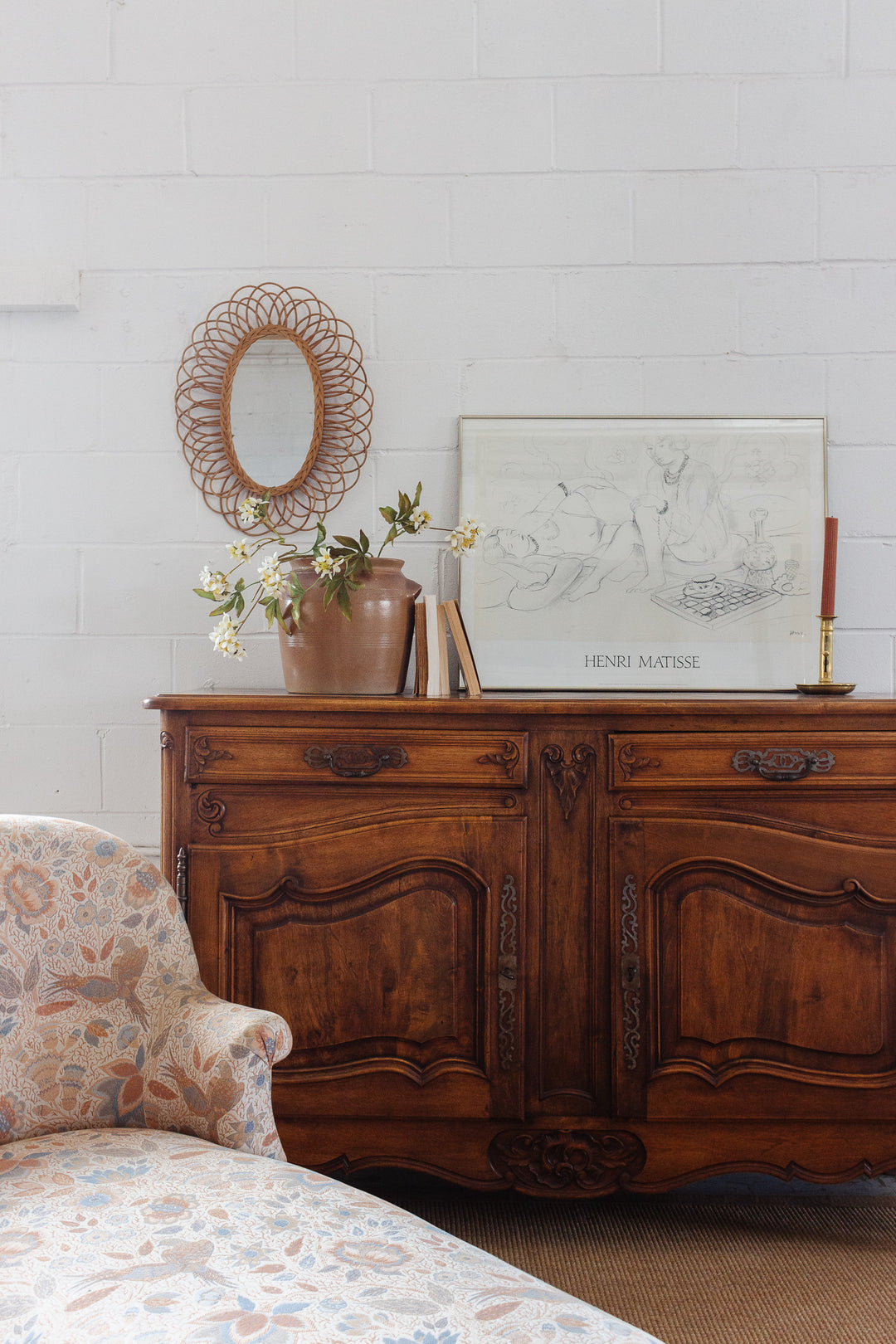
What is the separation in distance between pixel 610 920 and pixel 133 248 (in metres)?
1.73

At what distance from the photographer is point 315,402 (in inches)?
82.1

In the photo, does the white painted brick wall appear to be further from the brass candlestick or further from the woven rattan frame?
the brass candlestick

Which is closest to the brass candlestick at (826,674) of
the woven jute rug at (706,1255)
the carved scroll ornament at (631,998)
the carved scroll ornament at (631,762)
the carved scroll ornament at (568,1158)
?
the carved scroll ornament at (631,762)

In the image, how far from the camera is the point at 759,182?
6.79ft

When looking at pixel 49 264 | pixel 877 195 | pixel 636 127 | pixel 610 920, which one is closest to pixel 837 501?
pixel 877 195

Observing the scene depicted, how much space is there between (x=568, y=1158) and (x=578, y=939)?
0.36 metres

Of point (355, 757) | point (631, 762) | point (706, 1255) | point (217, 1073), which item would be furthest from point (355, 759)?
point (706, 1255)

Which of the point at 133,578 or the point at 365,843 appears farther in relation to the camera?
the point at 133,578

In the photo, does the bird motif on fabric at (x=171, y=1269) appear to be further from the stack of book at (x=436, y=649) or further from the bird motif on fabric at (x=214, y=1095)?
the stack of book at (x=436, y=649)

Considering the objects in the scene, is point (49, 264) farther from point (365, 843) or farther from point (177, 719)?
point (365, 843)

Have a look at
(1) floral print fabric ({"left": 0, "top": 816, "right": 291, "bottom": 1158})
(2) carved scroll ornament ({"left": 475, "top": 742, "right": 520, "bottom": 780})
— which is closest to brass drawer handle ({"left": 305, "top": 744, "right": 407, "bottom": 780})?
(2) carved scroll ornament ({"left": 475, "top": 742, "right": 520, "bottom": 780})

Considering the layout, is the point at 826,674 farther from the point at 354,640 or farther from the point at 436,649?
the point at 354,640

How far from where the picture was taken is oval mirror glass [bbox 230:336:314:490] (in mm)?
2102

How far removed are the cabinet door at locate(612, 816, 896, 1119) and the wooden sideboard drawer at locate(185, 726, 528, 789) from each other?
24 cm
